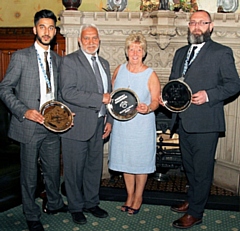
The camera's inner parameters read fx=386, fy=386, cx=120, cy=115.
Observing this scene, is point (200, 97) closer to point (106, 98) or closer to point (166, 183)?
point (106, 98)

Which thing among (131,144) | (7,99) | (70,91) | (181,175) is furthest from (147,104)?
(181,175)

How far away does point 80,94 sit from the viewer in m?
2.59

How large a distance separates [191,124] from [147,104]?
13.6 inches

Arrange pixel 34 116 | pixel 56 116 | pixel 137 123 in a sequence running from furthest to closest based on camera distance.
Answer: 1. pixel 137 123
2. pixel 56 116
3. pixel 34 116

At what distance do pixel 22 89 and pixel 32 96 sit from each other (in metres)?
0.08

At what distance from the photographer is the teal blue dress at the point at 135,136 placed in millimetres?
2750

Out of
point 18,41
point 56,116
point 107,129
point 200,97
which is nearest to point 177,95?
→ point 200,97

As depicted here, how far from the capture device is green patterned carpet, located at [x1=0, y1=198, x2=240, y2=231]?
2791mm

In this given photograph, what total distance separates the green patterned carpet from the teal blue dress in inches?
15.1

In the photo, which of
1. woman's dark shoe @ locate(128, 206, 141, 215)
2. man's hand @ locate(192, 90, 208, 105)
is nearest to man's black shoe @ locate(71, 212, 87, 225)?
woman's dark shoe @ locate(128, 206, 141, 215)

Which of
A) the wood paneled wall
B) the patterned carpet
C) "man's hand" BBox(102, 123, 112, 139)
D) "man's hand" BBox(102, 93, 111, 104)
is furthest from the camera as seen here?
the wood paneled wall

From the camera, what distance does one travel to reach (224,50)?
2.56m

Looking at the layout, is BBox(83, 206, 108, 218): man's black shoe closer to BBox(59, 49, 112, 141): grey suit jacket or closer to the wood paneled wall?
BBox(59, 49, 112, 141): grey suit jacket

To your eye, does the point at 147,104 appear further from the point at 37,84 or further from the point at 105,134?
the point at 37,84
